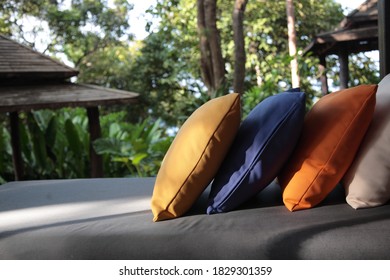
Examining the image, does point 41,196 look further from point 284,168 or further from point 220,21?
point 220,21

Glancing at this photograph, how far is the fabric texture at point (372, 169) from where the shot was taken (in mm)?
1191

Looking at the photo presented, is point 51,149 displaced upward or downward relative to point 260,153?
downward

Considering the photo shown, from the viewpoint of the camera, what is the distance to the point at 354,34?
5883mm

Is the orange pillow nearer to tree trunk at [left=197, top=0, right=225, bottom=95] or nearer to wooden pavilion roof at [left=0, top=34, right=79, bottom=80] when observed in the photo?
wooden pavilion roof at [left=0, top=34, right=79, bottom=80]

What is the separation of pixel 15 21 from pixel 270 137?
942 centimetres

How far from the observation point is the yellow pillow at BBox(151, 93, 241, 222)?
123 cm

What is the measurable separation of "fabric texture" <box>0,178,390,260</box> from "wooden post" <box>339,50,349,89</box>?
198 inches

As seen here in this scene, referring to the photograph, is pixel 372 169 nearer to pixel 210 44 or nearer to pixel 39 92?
pixel 39 92

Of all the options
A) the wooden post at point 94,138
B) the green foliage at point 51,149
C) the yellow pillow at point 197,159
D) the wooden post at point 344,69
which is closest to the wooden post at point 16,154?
the green foliage at point 51,149

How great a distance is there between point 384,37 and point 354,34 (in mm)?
3591

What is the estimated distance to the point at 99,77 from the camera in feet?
36.2

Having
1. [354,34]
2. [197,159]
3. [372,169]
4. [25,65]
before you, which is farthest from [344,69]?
[197,159]

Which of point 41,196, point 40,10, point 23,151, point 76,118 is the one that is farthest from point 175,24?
point 41,196
